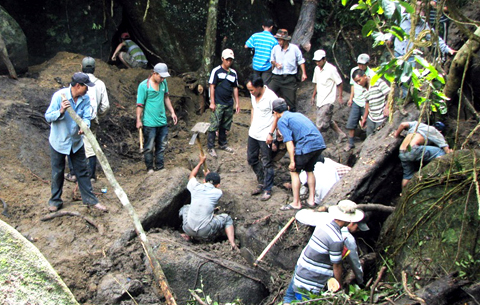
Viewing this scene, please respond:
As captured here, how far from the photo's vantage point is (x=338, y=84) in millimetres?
9852

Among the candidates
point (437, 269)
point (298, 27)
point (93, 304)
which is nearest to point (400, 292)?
point (437, 269)

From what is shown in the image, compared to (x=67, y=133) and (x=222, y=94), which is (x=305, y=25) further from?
(x=67, y=133)

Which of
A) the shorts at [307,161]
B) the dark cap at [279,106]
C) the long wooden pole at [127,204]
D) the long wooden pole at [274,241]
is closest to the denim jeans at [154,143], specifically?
the dark cap at [279,106]

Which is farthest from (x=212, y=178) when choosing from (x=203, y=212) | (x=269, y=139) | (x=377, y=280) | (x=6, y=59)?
(x=6, y=59)


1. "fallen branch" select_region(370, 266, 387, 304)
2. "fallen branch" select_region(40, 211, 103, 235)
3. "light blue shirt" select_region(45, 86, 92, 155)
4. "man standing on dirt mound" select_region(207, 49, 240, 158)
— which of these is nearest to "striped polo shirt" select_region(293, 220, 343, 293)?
"fallen branch" select_region(370, 266, 387, 304)

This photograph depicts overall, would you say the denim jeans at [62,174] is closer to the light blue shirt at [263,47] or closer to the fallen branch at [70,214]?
the fallen branch at [70,214]

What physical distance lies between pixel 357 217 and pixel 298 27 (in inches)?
292

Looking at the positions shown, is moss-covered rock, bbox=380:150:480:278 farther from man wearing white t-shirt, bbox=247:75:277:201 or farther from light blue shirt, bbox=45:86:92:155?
light blue shirt, bbox=45:86:92:155

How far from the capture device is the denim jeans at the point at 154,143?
327 inches

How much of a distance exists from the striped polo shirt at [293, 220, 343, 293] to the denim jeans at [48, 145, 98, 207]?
3.13m

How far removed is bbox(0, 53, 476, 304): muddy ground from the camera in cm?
607

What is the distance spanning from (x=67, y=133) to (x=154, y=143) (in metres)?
2.30

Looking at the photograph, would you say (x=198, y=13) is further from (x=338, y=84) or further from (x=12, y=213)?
(x=12, y=213)

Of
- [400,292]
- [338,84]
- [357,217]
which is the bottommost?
[400,292]
